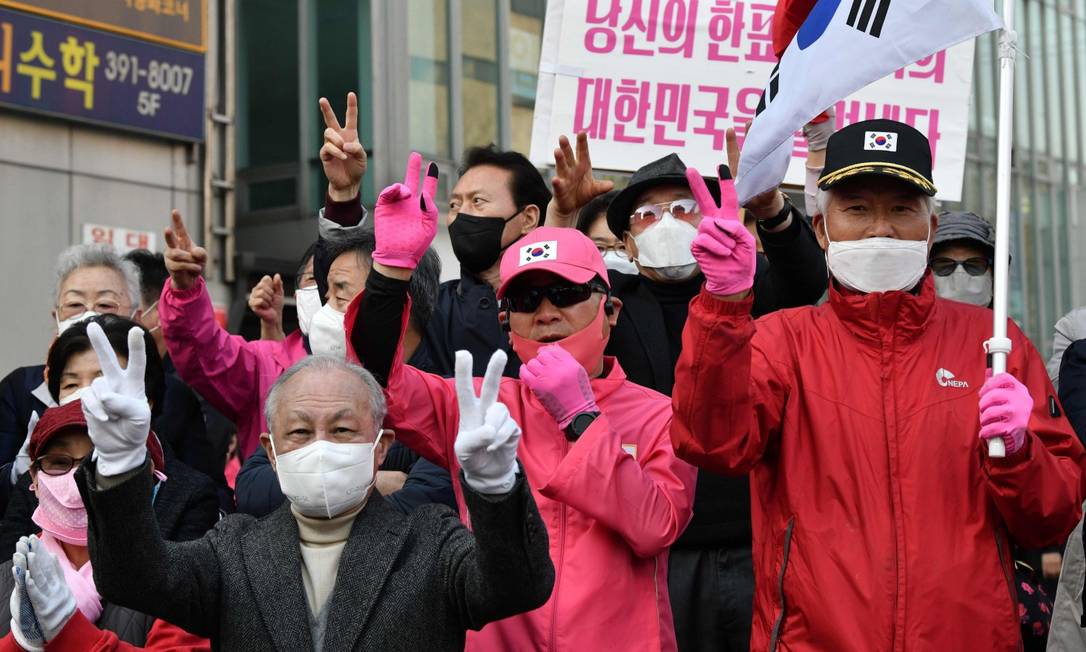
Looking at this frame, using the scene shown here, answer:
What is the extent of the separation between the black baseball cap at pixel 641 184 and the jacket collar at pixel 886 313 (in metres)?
1.27

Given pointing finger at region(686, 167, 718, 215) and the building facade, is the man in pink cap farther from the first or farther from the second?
the building facade

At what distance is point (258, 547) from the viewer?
374 cm

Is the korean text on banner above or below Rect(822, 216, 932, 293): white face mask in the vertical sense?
above

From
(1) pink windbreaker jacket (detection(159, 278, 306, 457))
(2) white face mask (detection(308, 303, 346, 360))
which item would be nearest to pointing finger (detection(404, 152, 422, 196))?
(2) white face mask (detection(308, 303, 346, 360))

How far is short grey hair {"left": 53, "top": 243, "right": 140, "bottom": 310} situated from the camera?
595cm

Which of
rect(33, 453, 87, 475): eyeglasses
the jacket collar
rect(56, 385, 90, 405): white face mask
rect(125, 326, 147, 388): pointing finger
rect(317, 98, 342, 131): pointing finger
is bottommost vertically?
rect(33, 453, 87, 475): eyeglasses

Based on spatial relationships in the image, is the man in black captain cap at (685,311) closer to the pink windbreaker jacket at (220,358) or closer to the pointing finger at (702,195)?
the pointing finger at (702,195)

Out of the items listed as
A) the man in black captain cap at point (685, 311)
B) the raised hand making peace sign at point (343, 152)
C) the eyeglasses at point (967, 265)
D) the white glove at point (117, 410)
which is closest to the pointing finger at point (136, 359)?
the white glove at point (117, 410)

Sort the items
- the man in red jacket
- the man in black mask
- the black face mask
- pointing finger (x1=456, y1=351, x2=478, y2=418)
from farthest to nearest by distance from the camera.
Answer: the black face mask < the man in black mask < the man in red jacket < pointing finger (x1=456, y1=351, x2=478, y2=418)

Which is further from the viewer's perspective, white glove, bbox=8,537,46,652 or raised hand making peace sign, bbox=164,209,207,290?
raised hand making peace sign, bbox=164,209,207,290

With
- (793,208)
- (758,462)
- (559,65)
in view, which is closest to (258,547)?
(758,462)

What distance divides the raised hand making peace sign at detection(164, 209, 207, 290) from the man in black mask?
2.56ft

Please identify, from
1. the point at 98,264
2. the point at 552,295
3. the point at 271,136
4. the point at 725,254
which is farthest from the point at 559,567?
the point at 271,136

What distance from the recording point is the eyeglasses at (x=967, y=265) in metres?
5.51
